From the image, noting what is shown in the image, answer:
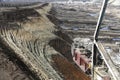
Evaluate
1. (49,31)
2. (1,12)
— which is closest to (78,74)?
(49,31)

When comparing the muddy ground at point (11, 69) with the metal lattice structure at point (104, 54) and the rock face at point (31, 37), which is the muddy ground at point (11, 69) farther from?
the metal lattice structure at point (104, 54)

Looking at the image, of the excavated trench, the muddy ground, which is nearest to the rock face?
the excavated trench

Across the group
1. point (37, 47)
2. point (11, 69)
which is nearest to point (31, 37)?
point (37, 47)

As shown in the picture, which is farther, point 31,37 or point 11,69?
point 31,37

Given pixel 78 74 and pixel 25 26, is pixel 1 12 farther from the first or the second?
pixel 78 74

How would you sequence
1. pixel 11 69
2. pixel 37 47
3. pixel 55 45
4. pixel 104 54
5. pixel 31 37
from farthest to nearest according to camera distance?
pixel 31 37
pixel 55 45
pixel 37 47
pixel 11 69
pixel 104 54

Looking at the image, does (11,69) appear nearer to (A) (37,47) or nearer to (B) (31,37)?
(A) (37,47)

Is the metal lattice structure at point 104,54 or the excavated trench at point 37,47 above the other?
the metal lattice structure at point 104,54

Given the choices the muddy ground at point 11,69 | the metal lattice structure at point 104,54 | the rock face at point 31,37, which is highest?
the metal lattice structure at point 104,54

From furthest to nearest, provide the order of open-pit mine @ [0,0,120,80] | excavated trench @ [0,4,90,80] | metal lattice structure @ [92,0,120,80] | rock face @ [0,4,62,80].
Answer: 1. rock face @ [0,4,62,80]
2. excavated trench @ [0,4,90,80]
3. open-pit mine @ [0,0,120,80]
4. metal lattice structure @ [92,0,120,80]

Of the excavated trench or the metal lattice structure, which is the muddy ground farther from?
the metal lattice structure

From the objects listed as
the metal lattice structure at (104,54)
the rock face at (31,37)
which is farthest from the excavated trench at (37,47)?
the metal lattice structure at (104,54)
